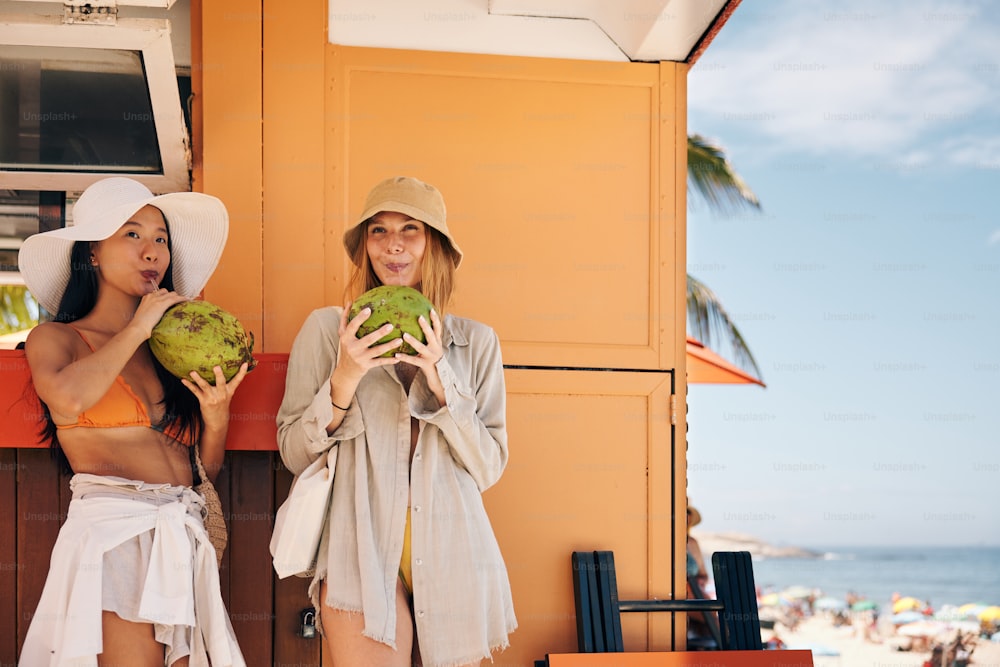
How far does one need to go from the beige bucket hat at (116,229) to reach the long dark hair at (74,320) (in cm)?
4

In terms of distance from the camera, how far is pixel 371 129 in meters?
5.09

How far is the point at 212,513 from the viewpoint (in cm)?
393

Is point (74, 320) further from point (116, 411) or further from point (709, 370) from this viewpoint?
point (709, 370)

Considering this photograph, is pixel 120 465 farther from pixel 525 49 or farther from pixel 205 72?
pixel 525 49

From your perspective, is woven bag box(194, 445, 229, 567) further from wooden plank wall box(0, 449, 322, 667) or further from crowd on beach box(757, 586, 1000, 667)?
crowd on beach box(757, 586, 1000, 667)

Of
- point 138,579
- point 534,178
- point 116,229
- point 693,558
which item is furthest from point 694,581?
point 116,229

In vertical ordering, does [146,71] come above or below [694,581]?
above

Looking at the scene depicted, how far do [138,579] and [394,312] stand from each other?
117 centimetres

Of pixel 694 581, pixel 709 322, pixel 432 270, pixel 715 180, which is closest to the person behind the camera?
pixel 432 270

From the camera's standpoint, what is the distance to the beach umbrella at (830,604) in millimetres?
32722

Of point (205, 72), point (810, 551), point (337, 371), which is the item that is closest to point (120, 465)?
point (337, 371)

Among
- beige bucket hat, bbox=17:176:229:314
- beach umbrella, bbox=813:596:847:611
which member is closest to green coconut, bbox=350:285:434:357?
beige bucket hat, bbox=17:176:229:314

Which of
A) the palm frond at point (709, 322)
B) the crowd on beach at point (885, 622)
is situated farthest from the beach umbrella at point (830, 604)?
the palm frond at point (709, 322)

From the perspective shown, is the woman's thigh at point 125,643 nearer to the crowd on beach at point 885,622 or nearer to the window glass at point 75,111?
the window glass at point 75,111
